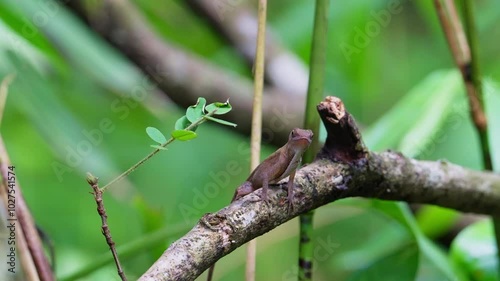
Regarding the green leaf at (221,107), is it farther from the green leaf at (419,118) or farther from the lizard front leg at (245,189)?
the green leaf at (419,118)

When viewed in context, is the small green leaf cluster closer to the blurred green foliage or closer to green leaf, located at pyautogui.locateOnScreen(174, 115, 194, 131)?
green leaf, located at pyautogui.locateOnScreen(174, 115, 194, 131)

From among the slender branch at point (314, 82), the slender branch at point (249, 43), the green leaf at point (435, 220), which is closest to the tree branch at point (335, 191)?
the slender branch at point (314, 82)

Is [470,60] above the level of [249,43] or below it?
below

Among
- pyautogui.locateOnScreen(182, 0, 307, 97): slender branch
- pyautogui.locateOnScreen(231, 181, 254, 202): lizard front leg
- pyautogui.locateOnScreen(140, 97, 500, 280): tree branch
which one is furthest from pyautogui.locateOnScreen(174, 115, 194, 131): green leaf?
pyautogui.locateOnScreen(182, 0, 307, 97): slender branch

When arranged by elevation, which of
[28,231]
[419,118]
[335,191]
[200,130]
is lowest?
[335,191]

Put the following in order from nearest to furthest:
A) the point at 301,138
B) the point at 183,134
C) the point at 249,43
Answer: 1. the point at 183,134
2. the point at 301,138
3. the point at 249,43

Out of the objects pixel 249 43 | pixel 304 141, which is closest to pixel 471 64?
pixel 304 141

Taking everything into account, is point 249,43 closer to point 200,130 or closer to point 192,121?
point 200,130
